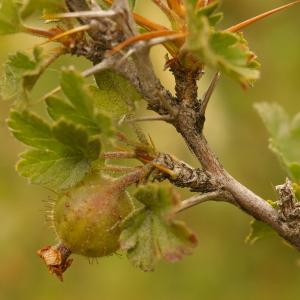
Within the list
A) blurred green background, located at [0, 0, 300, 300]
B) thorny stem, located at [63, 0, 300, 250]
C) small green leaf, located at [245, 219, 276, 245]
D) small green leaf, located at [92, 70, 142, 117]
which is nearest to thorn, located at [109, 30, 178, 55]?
thorny stem, located at [63, 0, 300, 250]

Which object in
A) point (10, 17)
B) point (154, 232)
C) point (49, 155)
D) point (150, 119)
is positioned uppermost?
point (10, 17)

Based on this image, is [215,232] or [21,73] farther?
[215,232]

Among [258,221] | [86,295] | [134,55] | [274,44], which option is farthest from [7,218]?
[134,55]

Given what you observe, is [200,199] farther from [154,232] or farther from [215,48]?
[215,48]

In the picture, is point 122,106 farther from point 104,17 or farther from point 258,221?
point 258,221

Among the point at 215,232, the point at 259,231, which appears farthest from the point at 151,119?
the point at 215,232

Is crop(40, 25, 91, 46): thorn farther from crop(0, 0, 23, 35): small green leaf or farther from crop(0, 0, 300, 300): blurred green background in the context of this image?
crop(0, 0, 300, 300): blurred green background

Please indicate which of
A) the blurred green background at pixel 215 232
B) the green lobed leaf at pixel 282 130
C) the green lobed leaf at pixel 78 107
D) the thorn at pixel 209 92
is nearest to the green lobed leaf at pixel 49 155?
the green lobed leaf at pixel 78 107

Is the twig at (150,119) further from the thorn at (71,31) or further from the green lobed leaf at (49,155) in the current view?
the thorn at (71,31)
